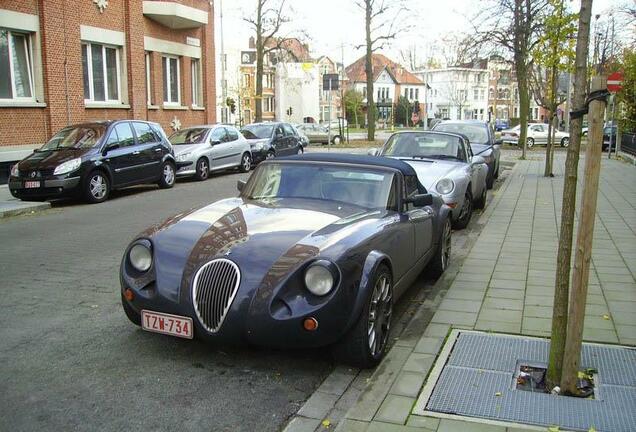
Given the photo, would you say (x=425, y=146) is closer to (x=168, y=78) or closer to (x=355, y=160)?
(x=355, y=160)

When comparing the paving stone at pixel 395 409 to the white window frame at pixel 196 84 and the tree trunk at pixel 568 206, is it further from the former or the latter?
the white window frame at pixel 196 84

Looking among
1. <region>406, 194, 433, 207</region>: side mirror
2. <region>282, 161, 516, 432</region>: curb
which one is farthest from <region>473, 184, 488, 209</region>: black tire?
<region>282, 161, 516, 432</region>: curb

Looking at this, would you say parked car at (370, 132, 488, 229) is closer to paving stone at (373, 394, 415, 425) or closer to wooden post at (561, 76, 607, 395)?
wooden post at (561, 76, 607, 395)

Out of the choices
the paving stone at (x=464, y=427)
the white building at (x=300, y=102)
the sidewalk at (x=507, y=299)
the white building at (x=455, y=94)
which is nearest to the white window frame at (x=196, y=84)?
the sidewalk at (x=507, y=299)

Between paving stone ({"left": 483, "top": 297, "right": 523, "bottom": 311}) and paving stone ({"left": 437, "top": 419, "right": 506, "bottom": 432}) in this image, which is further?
paving stone ({"left": 483, "top": 297, "right": 523, "bottom": 311})

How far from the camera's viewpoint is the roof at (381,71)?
102875 millimetres

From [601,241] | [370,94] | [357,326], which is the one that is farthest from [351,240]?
[370,94]

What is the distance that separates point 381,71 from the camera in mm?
107688

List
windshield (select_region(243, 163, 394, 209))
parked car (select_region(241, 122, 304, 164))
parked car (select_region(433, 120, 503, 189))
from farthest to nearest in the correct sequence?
parked car (select_region(241, 122, 304, 164))
parked car (select_region(433, 120, 503, 189))
windshield (select_region(243, 163, 394, 209))

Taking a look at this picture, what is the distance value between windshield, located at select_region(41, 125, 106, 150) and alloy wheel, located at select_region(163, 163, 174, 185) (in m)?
2.19

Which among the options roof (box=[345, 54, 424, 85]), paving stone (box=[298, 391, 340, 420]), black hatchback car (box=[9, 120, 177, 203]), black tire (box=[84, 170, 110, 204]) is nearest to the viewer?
paving stone (box=[298, 391, 340, 420])

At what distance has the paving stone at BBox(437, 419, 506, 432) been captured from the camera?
3346 mm

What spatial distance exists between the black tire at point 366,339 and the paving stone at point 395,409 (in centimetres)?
44

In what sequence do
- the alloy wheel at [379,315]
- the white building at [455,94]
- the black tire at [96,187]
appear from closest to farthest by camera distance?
the alloy wheel at [379,315]
the black tire at [96,187]
the white building at [455,94]
